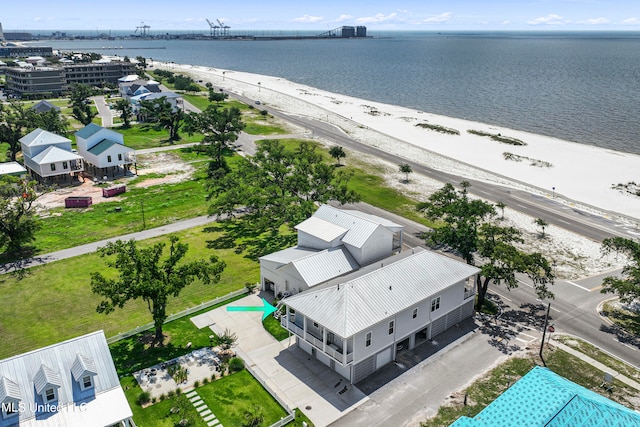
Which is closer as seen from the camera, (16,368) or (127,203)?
(16,368)

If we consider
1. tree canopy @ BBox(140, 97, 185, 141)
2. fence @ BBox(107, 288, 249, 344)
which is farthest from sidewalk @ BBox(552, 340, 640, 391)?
tree canopy @ BBox(140, 97, 185, 141)

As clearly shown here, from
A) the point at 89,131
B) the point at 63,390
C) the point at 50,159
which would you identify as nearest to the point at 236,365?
the point at 63,390

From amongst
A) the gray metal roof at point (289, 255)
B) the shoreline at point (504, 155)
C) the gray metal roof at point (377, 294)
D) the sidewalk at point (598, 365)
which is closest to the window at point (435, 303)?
the gray metal roof at point (377, 294)

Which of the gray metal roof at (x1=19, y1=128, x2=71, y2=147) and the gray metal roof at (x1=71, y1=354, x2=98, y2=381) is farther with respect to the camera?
the gray metal roof at (x1=19, y1=128, x2=71, y2=147)

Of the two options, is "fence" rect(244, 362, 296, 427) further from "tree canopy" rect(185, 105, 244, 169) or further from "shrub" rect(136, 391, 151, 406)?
"tree canopy" rect(185, 105, 244, 169)

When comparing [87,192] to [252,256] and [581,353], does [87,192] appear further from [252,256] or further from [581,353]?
[581,353]

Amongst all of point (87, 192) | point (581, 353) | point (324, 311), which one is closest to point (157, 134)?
point (87, 192)

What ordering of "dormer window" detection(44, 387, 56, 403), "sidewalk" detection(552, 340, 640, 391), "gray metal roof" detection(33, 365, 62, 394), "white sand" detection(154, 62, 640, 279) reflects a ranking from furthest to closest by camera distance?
1. "white sand" detection(154, 62, 640, 279)
2. "sidewalk" detection(552, 340, 640, 391)
3. "dormer window" detection(44, 387, 56, 403)
4. "gray metal roof" detection(33, 365, 62, 394)
